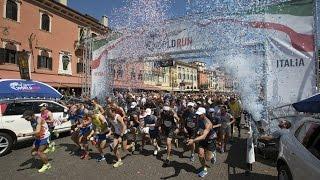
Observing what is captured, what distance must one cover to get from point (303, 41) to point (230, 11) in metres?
2.70

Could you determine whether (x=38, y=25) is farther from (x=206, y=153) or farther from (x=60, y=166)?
(x=206, y=153)

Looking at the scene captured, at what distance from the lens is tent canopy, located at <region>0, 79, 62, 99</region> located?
1234cm

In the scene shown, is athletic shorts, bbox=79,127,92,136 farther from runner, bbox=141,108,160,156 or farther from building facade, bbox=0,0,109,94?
building facade, bbox=0,0,109,94

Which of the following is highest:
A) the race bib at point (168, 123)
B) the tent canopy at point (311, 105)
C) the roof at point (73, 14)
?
the roof at point (73, 14)

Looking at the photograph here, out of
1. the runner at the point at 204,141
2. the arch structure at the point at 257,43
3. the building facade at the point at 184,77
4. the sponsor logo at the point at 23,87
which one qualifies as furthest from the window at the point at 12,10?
the building facade at the point at 184,77

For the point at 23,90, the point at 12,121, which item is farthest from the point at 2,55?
the point at 12,121

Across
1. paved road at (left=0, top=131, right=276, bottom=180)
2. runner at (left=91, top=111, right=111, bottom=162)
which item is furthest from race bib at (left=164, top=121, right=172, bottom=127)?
runner at (left=91, top=111, right=111, bottom=162)

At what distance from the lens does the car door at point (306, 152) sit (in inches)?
177

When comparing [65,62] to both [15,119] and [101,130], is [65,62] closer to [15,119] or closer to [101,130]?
[15,119]

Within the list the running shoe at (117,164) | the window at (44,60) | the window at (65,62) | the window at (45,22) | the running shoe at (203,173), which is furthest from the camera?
the window at (65,62)

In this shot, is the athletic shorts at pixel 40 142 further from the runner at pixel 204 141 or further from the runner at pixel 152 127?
the runner at pixel 204 141

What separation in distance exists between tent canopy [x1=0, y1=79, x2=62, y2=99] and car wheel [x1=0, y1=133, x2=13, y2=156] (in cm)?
193

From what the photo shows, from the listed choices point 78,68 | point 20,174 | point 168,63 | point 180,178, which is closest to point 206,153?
point 180,178

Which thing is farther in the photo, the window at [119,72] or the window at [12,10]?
the window at [12,10]
